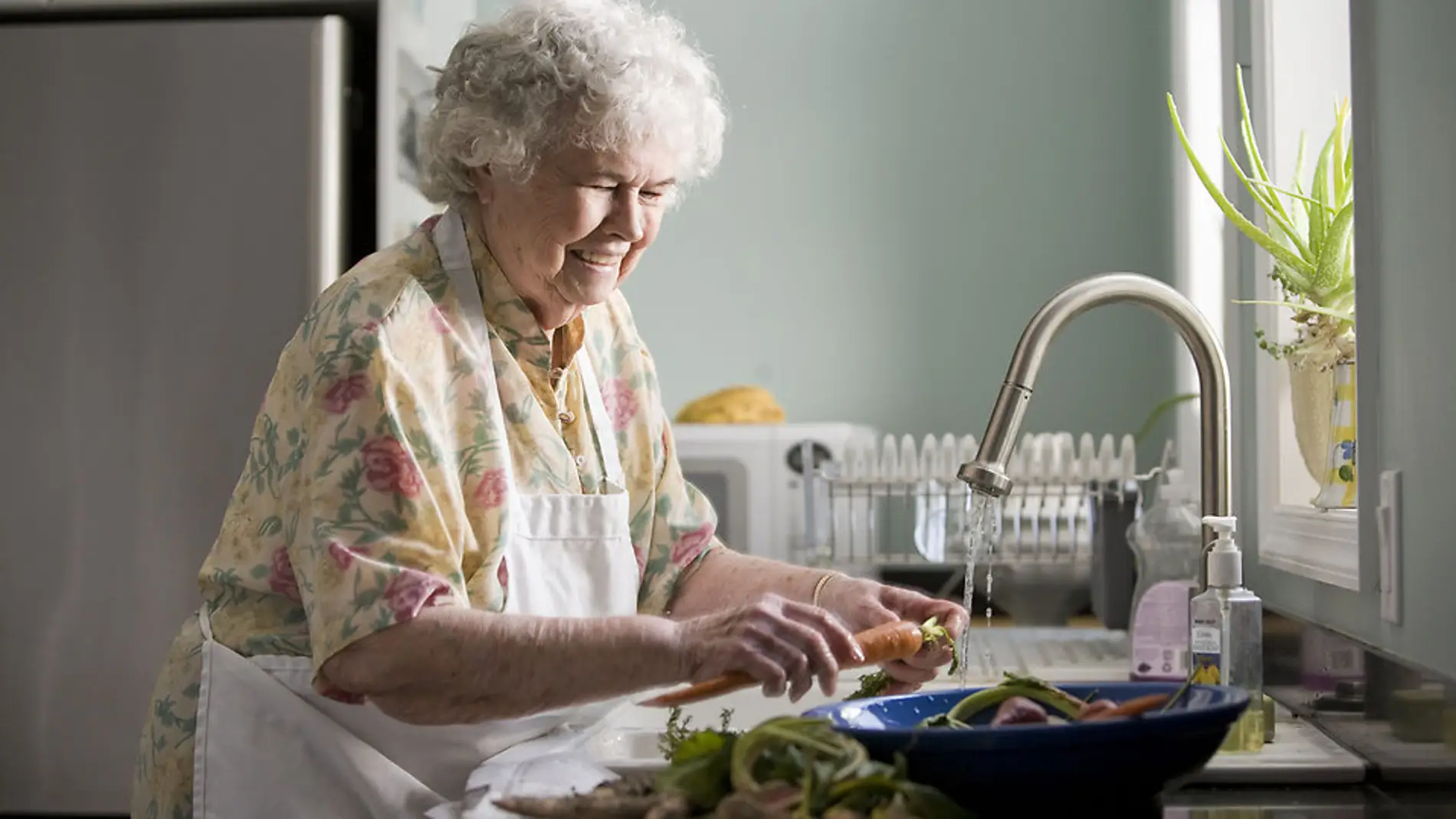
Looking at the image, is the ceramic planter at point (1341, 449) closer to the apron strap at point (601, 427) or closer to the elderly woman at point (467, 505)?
the elderly woman at point (467, 505)

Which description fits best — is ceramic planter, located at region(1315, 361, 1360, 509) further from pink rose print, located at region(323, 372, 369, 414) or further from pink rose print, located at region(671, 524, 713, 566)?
pink rose print, located at region(323, 372, 369, 414)

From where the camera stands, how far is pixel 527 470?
1365 mm

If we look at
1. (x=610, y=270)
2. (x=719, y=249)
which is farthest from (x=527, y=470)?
(x=719, y=249)

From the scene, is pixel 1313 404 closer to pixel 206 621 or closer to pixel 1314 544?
pixel 1314 544

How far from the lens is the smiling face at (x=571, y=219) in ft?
4.43

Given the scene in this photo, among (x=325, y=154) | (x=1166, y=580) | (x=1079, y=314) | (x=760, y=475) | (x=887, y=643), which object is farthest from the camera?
(x=760, y=475)

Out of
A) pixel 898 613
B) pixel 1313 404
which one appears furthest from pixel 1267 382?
pixel 898 613

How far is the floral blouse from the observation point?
1.15 meters

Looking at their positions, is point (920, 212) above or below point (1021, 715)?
above

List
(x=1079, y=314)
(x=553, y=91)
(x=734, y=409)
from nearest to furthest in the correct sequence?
(x=1079, y=314), (x=553, y=91), (x=734, y=409)

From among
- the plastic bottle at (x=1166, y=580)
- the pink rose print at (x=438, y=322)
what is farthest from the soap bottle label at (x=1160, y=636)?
the pink rose print at (x=438, y=322)

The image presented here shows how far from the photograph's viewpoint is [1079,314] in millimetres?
1221

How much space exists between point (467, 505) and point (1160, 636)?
86 cm

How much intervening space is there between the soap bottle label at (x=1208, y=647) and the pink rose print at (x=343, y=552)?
69 centimetres
